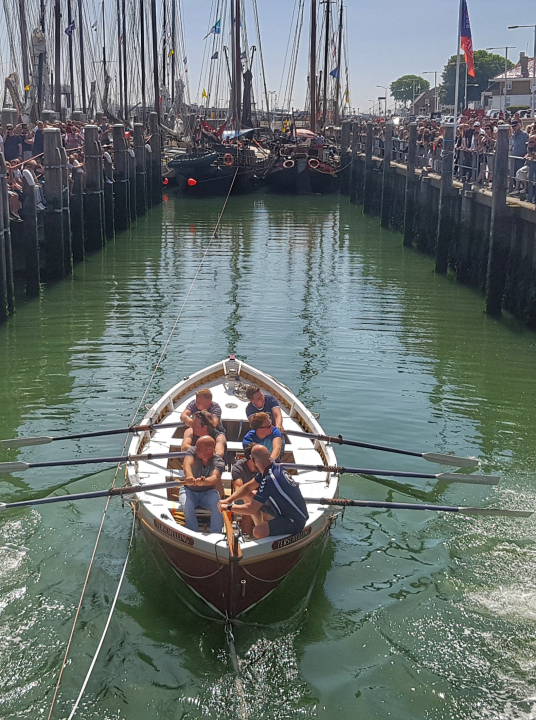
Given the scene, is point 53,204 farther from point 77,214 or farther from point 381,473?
point 381,473

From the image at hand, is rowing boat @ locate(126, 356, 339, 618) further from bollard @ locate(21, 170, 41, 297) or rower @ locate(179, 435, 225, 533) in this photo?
bollard @ locate(21, 170, 41, 297)

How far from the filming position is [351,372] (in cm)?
1708

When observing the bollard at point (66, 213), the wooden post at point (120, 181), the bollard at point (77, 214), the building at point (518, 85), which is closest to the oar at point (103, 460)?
the bollard at point (66, 213)

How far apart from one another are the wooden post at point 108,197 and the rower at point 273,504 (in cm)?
2505

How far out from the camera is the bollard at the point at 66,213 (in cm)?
2358

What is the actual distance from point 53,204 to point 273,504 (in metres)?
16.7

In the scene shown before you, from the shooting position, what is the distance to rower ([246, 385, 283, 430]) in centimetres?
1087

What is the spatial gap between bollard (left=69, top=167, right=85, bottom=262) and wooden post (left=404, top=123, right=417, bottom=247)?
37.5 feet

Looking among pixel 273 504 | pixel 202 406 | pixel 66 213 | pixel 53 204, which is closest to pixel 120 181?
pixel 66 213

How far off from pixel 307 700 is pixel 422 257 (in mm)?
24177

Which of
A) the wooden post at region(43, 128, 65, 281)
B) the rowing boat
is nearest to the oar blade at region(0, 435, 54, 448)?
the rowing boat

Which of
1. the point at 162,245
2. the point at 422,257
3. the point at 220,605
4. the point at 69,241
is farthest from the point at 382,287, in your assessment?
the point at 220,605

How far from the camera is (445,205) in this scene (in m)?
25.2

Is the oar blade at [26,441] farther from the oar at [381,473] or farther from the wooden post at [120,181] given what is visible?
the wooden post at [120,181]
